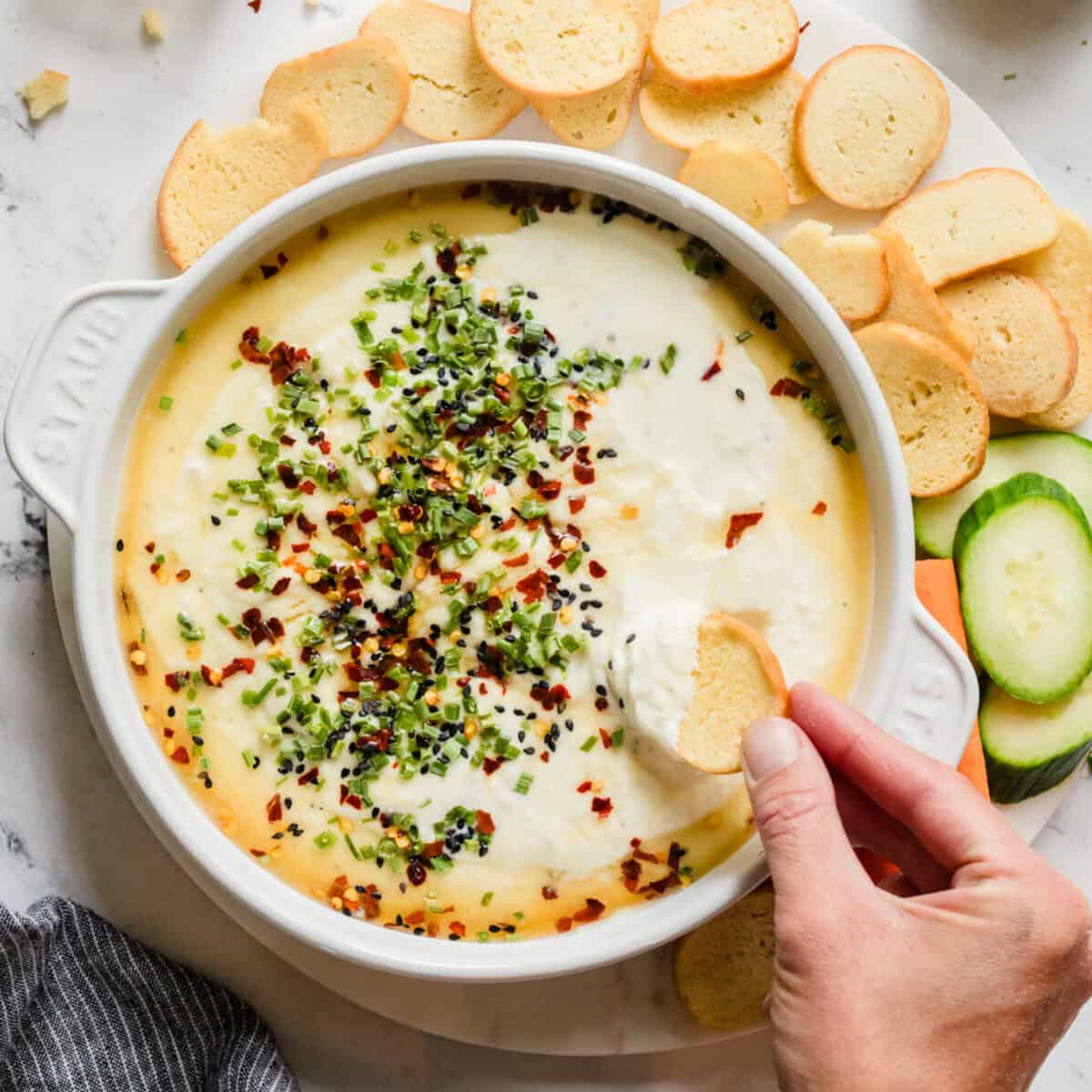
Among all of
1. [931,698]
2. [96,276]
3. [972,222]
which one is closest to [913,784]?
[931,698]

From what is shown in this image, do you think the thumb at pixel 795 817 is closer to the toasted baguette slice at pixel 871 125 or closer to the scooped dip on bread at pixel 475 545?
the scooped dip on bread at pixel 475 545

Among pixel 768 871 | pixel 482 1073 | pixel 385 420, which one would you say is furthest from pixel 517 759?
pixel 482 1073

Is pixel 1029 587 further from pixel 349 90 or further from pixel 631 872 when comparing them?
pixel 349 90

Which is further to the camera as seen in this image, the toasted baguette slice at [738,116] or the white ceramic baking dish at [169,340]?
the toasted baguette slice at [738,116]

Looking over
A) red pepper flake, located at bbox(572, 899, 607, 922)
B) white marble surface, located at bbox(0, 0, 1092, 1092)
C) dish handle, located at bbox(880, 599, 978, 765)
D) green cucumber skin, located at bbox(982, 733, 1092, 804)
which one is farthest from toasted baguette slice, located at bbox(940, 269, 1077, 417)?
red pepper flake, located at bbox(572, 899, 607, 922)

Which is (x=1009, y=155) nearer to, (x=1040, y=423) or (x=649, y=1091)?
(x=1040, y=423)

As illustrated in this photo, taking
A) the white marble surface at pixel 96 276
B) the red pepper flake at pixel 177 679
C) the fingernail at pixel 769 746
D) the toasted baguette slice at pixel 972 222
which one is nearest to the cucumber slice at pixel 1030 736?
the white marble surface at pixel 96 276

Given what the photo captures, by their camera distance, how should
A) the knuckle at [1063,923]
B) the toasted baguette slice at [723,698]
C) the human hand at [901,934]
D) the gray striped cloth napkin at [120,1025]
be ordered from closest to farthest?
the human hand at [901,934] < the knuckle at [1063,923] < the toasted baguette slice at [723,698] < the gray striped cloth napkin at [120,1025]
